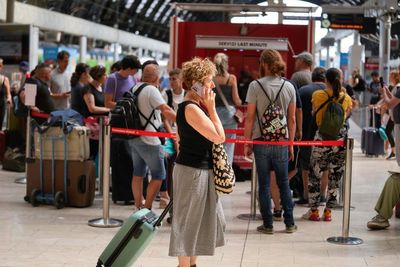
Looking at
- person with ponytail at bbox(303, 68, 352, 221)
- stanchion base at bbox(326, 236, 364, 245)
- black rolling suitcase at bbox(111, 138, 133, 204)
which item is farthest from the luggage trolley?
stanchion base at bbox(326, 236, 364, 245)

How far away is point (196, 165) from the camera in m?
4.73

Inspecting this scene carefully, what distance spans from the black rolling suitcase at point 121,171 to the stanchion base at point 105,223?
1.09 meters

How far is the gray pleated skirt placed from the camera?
186 inches

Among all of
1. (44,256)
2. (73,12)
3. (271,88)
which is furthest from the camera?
(73,12)

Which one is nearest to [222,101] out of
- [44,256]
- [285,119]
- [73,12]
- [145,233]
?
[285,119]

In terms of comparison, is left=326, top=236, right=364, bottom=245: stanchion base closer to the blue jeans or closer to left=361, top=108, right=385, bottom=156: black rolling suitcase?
the blue jeans

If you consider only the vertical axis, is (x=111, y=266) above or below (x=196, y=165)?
below

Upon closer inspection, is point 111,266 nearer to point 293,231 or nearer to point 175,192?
point 175,192

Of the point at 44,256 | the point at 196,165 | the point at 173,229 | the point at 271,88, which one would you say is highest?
the point at 271,88

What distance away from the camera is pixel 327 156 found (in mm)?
7277

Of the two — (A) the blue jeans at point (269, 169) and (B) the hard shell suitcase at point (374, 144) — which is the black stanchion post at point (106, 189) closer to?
(A) the blue jeans at point (269, 169)

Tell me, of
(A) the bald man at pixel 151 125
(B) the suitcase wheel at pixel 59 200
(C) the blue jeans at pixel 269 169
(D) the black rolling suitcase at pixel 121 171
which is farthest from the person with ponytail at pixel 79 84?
(C) the blue jeans at pixel 269 169

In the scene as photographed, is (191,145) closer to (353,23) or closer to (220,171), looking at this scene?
(220,171)

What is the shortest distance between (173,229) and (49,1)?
67.4 feet
